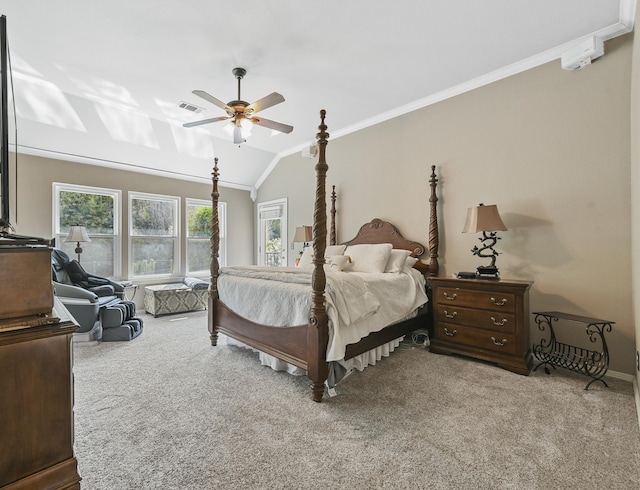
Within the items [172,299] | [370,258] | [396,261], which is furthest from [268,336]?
[172,299]

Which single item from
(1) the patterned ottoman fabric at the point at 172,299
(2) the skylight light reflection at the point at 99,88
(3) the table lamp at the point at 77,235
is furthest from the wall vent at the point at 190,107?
(1) the patterned ottoman fabric at the point at 172,299

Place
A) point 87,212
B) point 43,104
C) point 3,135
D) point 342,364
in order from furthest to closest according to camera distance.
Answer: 1. point 87,212
2. point 43,104
3. point 342,364
4. point 3,135

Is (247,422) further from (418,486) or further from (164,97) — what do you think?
(164,97)

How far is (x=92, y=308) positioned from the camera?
3.62 meters

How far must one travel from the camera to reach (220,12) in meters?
2.47

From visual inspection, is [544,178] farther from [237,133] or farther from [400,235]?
[237,133]

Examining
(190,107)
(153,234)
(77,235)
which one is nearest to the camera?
(190,107)

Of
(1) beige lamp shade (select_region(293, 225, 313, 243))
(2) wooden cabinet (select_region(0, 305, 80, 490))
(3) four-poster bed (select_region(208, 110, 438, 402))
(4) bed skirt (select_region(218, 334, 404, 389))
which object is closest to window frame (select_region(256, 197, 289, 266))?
(1) beige lamp shade (select_region(293, 225, 313, 243))

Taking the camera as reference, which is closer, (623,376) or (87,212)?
(623,376)

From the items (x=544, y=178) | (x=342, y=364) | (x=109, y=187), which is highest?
(x=109, y=187)

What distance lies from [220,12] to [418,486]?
11.1 ft

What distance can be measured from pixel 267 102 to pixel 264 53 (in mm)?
533

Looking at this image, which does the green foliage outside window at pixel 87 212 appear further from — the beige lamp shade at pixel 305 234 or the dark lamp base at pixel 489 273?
the dark lamp base at pixel 489 273

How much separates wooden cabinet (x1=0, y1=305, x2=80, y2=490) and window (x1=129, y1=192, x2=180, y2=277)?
5166 millimetres
